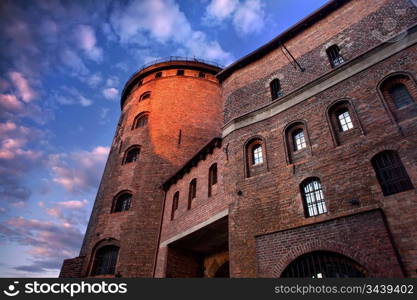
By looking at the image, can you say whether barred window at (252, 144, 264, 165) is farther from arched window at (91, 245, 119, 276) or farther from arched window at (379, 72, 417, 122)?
arched window at (91, 245, 119, 276)

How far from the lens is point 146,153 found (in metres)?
17.6

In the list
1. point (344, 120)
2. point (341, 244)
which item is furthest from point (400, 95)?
point (341, 244)

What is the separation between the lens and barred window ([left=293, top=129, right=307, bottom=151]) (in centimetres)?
912

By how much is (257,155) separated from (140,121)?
498 inches

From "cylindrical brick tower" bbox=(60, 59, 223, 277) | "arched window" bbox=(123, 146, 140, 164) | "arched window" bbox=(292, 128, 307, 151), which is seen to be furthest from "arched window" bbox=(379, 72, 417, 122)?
"arched window" bbox=(123, 146, 140, 164)

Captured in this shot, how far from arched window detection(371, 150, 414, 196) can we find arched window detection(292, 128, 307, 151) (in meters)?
2.31

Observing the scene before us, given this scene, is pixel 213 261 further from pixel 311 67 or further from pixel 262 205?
pixel 311 67

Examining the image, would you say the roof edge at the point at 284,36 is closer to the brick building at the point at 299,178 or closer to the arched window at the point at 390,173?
the brick building at the point at 299,178

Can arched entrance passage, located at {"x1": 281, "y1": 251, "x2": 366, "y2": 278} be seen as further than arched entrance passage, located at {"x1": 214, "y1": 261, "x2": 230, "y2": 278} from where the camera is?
No

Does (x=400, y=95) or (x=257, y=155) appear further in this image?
(x=257, y=155)

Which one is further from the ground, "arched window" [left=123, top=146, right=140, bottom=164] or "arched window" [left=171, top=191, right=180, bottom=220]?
"arched window" [left=123, top=146, right=140, bottom=164]

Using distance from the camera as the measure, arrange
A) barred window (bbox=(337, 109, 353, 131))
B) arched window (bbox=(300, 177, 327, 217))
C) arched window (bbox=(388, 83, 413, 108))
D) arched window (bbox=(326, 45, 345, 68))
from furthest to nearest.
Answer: arched window (bbox=(326, 45, 345, 68)), barred window (bbox=(337, 109, 353, 131)), arched window (bbox=(300, 177, 327, 217)), arched window (bbox=(388, 83, 413, 108))

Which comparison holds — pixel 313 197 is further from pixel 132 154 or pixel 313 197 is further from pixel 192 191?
pixel 132 154

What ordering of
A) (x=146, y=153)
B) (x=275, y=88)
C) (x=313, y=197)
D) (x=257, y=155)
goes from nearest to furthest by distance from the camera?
1. (x=313, y=197)
2. (x=257, y=155)
3. (x=275, y=88)
4. (x=146, y=153)
